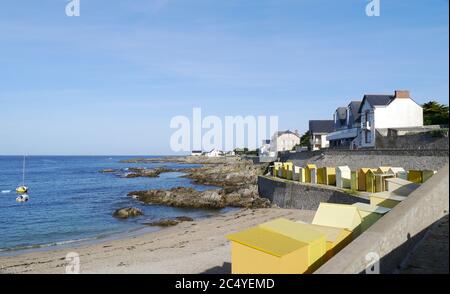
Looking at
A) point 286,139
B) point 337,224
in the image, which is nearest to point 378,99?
point 337,224

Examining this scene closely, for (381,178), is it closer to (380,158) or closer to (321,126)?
(380,158)

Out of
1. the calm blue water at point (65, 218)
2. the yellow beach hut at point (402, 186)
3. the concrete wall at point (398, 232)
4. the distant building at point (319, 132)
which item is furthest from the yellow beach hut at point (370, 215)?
the distant building at point (319, 132)

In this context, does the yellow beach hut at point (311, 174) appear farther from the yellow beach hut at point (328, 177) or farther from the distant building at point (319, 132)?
the distant building at point (319, 132)

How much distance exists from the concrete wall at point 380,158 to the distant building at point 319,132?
19269mm

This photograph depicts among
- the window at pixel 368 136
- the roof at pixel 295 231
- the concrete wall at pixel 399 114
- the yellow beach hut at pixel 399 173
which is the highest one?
the concrete wall at pixel 399 114

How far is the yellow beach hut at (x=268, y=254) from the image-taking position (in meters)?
7.68

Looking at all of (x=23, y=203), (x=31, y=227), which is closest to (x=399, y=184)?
(x=31, y=227)

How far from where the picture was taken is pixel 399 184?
1520 centimetres

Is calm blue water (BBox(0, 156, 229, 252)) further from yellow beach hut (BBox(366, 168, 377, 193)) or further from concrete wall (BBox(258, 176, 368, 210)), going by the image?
yellow beach hut (BBox(366, 168, 377, 193))

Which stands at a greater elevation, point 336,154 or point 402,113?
point 402,113
